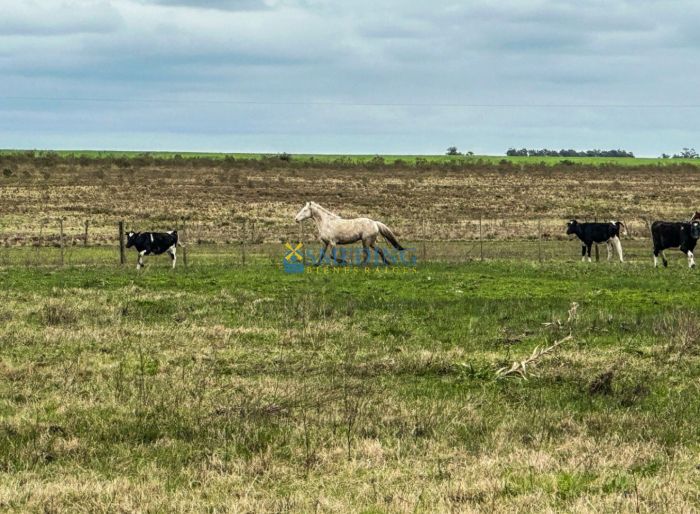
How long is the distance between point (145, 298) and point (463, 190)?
52.6 m

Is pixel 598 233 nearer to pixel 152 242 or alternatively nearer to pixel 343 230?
pixel 343 230

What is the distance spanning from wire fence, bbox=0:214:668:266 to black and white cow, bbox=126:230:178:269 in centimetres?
35

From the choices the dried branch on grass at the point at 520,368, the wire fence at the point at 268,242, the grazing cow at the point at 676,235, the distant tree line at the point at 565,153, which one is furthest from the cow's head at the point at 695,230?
the distant tree line at the point at 565,153

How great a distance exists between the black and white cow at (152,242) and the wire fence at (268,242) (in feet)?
1.16

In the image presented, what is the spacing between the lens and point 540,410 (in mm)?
10562

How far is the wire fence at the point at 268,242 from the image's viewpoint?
3293 centimetres

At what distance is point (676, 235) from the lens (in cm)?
3048

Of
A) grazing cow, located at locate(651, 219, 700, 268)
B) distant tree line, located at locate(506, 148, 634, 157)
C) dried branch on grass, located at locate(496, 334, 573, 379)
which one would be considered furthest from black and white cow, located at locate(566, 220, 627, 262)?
distant tree line, located at locate(506, 148, 634, 157)

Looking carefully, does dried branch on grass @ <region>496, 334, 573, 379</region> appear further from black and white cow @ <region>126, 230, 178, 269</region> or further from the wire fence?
black and white cow @ <region>126, 230, 178, 269</region>

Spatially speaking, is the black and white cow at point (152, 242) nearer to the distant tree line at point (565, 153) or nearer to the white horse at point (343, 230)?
the white horse at point (343, 230)

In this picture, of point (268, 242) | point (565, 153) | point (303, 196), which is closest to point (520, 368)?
point (268, 242)

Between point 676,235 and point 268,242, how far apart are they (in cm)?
1762

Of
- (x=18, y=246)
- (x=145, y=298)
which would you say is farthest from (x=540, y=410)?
(x=18, y=246)

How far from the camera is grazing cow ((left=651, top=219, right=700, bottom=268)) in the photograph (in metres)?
30.2
